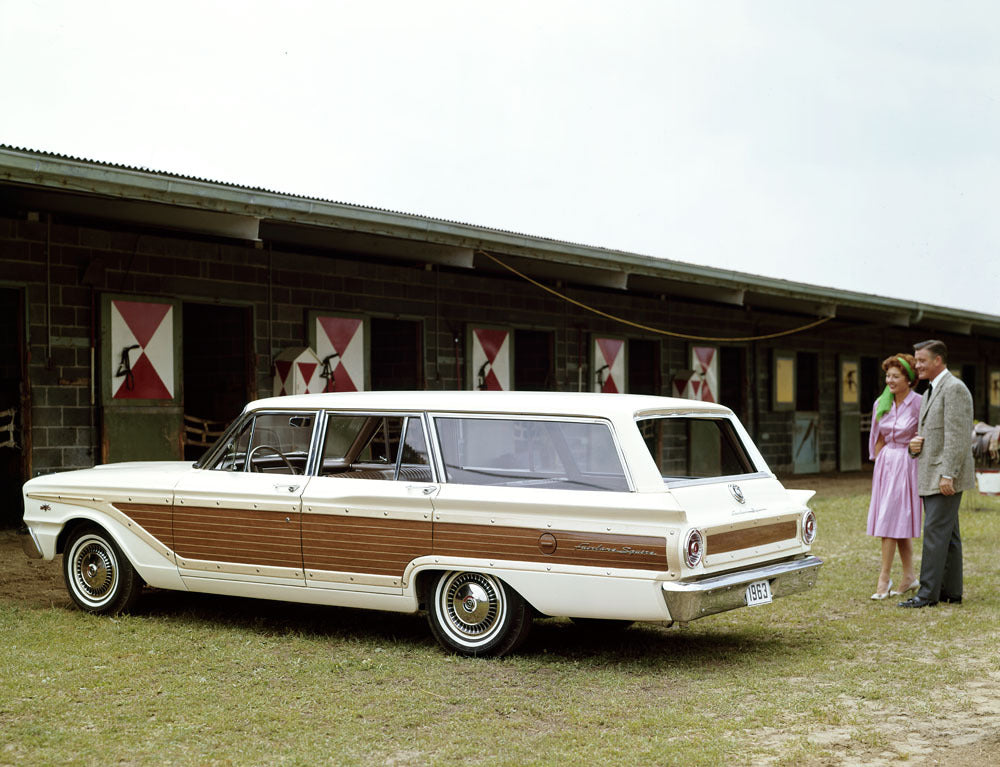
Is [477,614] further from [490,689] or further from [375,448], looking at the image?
[375,448]

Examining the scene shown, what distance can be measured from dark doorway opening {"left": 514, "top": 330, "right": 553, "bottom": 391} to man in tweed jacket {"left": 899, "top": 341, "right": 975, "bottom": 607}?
968 cm

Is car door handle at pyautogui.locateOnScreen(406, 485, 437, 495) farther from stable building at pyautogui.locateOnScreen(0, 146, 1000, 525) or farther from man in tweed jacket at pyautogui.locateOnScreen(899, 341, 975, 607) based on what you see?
stable building at pyautogui.locateOnScreen(0, 146, 1000, 525)

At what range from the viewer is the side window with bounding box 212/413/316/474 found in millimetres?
7355

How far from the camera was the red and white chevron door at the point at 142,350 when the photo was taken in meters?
12.0

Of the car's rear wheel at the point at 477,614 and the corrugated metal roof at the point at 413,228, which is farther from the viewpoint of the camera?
the corrugated metal roof at the point at 413,228

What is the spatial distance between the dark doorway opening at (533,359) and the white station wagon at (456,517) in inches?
408

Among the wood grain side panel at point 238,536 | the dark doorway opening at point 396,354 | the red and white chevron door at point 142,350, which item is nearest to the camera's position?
the wood grain side panel at point 238,536

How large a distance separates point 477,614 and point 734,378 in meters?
16.4

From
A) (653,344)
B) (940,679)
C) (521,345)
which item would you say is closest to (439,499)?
(940,679)

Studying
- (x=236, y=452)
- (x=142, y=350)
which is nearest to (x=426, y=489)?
(x=236, y=452)

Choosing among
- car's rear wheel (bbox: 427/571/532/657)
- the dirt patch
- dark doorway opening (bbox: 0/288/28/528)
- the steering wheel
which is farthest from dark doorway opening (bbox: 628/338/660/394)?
car's rear wheel (bbox: 427/571/532/657)

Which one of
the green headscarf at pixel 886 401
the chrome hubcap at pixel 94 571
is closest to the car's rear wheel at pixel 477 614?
the chrome hubcap at pixel 94 571

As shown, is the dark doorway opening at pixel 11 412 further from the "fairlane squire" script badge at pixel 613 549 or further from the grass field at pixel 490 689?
the "fairlane squire" script badge at pixel 613 549

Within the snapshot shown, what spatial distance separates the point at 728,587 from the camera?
6086 millimetres
